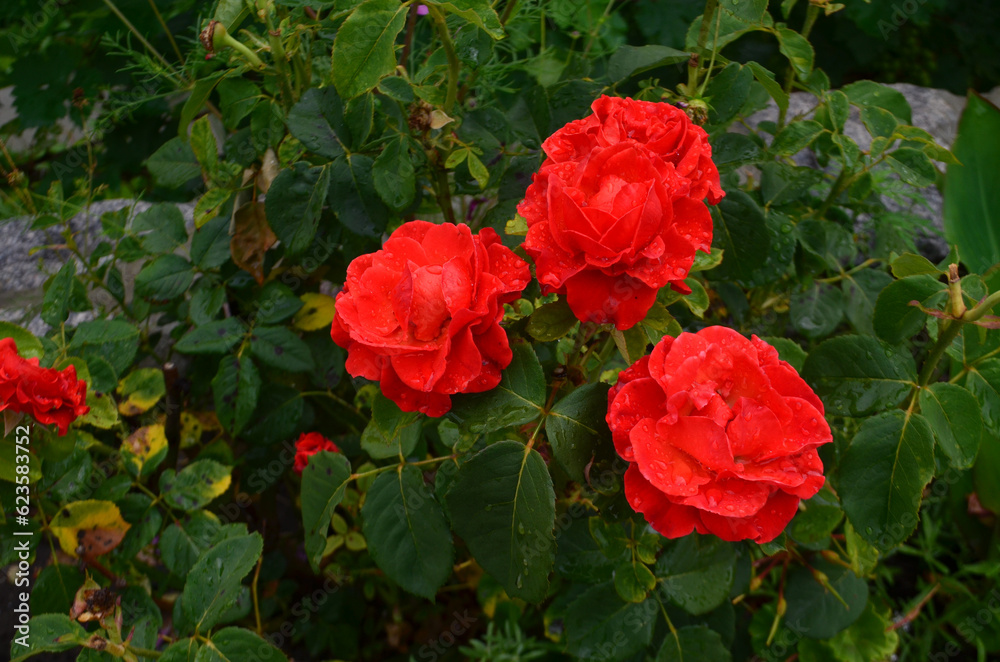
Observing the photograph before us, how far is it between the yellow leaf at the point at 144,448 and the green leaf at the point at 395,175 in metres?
0.59

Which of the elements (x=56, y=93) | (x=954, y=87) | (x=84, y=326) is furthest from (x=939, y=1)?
(x=56, y=93)

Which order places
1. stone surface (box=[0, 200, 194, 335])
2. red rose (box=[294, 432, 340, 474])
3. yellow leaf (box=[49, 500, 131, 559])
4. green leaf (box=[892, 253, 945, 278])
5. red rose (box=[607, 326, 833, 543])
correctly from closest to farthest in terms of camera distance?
red rose (box=[607, 326, 833, 543]) < green leaf (box=[892, 253, 945, 278]) < yellow leaf (box=[49, 500, 131, 559]) < red rose (box=[294, 432, 340, 474]) < stone surface (box=[0, 200, 194, 335])

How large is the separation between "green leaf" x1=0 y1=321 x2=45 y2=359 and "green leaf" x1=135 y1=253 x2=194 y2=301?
19 centimetres

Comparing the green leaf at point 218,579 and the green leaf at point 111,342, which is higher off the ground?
the green leaf at point 111,342

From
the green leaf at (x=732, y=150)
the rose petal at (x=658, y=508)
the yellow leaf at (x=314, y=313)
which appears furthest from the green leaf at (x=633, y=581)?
the yellow leaf at (x=314, y=313)

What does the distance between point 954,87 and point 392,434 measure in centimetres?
300

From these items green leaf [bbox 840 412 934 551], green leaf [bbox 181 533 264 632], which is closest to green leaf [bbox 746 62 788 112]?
green leaf [bbox 840 412 934 551]

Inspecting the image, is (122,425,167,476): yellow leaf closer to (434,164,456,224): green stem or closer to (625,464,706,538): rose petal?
(434,164,456,224): green stem

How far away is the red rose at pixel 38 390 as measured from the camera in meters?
0.82

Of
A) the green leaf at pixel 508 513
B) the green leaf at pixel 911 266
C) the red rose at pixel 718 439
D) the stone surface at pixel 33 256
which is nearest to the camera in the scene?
the red rose at pixel 718 439

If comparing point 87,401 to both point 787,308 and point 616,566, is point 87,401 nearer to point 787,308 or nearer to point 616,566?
point 616,566

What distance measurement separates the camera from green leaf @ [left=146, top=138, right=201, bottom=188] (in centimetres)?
119

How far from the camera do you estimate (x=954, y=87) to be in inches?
103

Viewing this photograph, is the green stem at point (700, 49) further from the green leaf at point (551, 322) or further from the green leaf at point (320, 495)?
the green leaf at point (320, 495)
